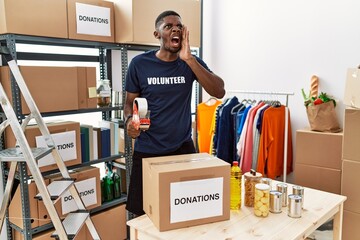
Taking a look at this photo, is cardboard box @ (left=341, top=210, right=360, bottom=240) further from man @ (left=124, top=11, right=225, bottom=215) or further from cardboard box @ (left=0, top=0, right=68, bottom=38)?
cardboard box @ (left=0, top=0, right=68, bottom=38)

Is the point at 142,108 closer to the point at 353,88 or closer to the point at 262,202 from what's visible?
the point at 262,202

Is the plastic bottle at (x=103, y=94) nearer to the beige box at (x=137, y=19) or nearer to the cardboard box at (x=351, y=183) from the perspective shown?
the beige box at (x=137, y=19)

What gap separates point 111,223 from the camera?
2.79 metres

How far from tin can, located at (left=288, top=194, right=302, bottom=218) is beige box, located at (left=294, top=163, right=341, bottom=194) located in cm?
148

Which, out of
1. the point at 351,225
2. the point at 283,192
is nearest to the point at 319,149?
the point at 351,225

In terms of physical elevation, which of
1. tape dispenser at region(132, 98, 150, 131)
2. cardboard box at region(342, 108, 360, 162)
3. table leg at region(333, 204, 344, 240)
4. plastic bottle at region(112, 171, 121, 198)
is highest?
tape dispenser at region(132, 98, 150, 131)

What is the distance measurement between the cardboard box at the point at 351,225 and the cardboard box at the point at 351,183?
0.13 ft

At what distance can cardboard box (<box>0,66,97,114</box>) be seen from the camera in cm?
217

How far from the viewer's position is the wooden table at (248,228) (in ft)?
4.22

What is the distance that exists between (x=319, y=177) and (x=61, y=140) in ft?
6.85

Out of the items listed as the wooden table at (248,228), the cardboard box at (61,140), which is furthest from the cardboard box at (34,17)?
the wooden table at (248,228)

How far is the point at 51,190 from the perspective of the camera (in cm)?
199

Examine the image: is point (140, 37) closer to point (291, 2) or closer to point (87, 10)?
point (87, 10)

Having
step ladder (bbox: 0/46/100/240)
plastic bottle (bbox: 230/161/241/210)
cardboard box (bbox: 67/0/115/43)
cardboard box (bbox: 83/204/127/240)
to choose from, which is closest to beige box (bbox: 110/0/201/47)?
cardboard box (bbox: 67/0/115/43)
